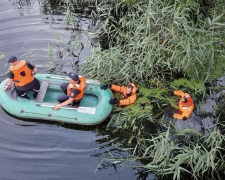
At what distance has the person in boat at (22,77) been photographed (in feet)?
19.5

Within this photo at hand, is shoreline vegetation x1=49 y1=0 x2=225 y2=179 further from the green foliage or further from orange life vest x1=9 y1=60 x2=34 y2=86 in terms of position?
orange life vest x1=9 y1=60 x2=34 y2=86

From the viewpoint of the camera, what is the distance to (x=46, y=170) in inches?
216

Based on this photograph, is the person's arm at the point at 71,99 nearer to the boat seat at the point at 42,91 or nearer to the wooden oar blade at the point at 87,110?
the wooden oar blade at the point at 87,110

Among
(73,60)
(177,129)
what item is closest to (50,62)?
(73,60)

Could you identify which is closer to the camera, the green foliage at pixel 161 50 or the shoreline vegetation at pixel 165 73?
the shoreline vegetation at pixel 165 73

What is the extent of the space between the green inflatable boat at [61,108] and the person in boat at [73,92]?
0.40 ft

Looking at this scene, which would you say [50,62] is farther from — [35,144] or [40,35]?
[35,144]

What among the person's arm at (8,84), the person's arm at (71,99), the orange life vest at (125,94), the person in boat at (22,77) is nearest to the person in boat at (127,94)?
the orange life vest at (125,94)

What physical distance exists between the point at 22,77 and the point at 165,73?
128 inches

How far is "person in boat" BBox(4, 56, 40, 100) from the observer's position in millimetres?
5931

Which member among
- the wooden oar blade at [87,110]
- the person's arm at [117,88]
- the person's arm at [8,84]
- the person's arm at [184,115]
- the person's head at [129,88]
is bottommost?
the person's arm at [184,115]

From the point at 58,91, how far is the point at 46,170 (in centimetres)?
184

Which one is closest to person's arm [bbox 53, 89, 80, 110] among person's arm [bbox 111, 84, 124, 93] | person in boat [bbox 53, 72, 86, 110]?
person in boat [bbox 53, 72, 86, 110]

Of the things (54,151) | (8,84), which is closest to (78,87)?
(54,151)
